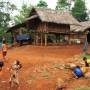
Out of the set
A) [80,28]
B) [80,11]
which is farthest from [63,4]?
[80,28]

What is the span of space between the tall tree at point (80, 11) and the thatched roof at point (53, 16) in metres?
16.7

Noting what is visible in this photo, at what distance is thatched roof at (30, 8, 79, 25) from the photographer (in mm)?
35381

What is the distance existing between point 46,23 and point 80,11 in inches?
805

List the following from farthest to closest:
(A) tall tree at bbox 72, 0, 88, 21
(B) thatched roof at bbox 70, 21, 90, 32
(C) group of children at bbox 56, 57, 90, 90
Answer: (A) tall tree at bbox 72, 0, 88, 21 < (B) thatched roof at bbox 70, 21, 90, 32 < (C) group of children at bbox 56, 57, 90, 90

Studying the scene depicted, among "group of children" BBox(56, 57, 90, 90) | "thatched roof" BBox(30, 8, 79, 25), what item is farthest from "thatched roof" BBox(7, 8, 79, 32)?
"group of children" BBox(56, 57, 90, 90)

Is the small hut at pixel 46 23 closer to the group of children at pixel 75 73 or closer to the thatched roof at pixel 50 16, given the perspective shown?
the thatched roof at pixel 50 16

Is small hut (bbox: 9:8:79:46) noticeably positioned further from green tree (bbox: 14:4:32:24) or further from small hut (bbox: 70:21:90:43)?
green tree (bbox: 14:4:32:24)

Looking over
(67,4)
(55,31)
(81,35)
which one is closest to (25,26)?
(55,31)

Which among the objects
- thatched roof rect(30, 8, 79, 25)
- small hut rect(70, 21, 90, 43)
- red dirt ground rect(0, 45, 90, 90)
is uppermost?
thatched roof rect(30, 8, 79, 25)

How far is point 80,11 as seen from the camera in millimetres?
55438

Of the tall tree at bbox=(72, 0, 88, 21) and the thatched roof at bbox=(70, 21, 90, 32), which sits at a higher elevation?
the tall tree at bbox=(72, 0, 88, 21)

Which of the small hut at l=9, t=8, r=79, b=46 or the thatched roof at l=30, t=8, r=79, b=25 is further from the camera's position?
the small hut at l=9, t=8, r=79, b=46

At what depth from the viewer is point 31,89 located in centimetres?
1656

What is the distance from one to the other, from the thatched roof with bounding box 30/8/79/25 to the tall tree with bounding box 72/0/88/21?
16747 mm
